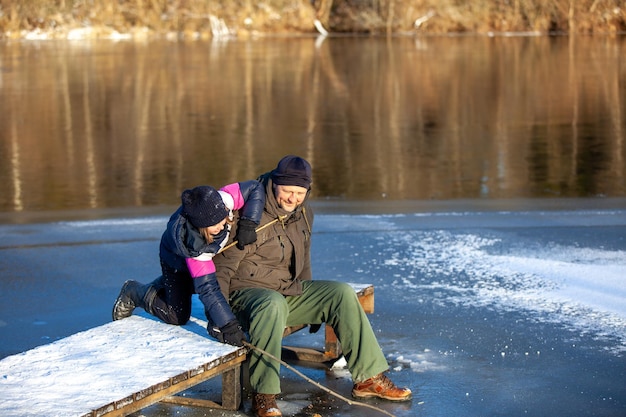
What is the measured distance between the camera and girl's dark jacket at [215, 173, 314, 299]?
5523 mm

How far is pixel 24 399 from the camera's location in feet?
14.8

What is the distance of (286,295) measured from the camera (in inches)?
220

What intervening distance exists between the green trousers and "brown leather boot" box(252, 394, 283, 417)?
0.03 meters

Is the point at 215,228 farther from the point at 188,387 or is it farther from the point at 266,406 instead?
the point at 266,406

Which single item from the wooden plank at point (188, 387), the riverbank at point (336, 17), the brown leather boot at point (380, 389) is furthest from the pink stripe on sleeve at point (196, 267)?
the riverbank at point (336, 17)

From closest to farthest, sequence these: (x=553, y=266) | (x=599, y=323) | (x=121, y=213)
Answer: (x=599, y=323), (x=553, y=266), (x=121, y=213)

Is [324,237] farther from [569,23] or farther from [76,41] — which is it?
[569,23]

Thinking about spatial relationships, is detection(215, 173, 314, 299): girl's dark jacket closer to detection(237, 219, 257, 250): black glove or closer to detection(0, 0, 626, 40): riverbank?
detection(237, 219, 257, 250): black glove

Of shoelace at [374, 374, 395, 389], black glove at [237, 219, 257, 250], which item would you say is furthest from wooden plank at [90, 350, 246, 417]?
shoelace at [374, 374, 395, 389]

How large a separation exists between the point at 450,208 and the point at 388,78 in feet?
57.4

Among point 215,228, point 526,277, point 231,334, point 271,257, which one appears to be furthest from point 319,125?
point 231,334

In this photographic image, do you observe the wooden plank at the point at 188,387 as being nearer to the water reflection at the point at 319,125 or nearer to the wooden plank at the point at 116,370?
the wooden plank at the point at 116,370

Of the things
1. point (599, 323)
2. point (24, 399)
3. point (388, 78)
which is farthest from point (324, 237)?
point (388, 78)

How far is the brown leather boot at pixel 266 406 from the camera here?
5121 mm
